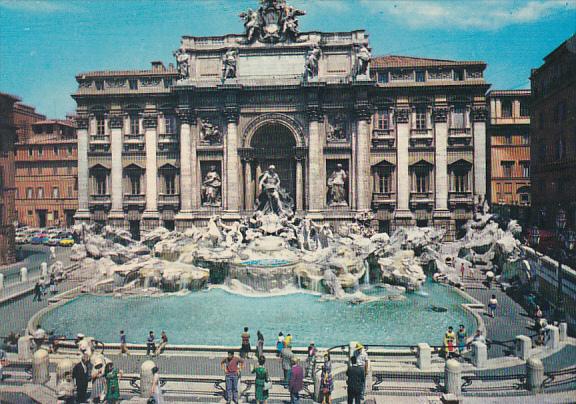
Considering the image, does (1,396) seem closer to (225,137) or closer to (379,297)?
(379,297)

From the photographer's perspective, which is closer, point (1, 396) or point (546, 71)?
point (1, 396)

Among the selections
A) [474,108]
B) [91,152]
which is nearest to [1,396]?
[91,152]

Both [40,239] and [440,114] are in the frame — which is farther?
[40,239]

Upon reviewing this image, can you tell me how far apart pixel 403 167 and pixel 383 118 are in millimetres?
4059

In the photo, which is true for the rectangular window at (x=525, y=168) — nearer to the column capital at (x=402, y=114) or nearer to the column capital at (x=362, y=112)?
the column capital at (x=402, y=114)

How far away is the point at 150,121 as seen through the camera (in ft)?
121

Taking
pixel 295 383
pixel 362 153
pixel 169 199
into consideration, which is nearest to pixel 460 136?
pixel 362 153

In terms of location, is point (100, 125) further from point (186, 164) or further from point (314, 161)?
point (314, 161)

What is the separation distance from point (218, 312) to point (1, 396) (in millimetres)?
9874

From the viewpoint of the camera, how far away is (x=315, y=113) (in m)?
34.4

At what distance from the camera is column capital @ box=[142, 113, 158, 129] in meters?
36.9

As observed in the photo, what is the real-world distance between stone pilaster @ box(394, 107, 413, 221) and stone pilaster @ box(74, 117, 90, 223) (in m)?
24.7

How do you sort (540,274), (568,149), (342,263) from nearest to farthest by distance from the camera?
(540,274)
(342,263)
(568,149)

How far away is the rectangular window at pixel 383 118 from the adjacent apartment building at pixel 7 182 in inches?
1057
